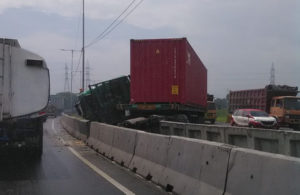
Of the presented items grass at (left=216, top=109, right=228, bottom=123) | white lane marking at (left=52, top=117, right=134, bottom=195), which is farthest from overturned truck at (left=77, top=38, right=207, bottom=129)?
grass at (left=216, top=109, right=228, bottom=123)

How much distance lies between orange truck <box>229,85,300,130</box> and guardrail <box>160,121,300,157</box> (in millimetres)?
13669

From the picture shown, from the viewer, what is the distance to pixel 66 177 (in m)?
9.97

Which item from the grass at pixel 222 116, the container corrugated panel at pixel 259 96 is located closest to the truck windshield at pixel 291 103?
the container corrugated panel at pixel 259 96

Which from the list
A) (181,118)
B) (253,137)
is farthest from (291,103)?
(253,137)

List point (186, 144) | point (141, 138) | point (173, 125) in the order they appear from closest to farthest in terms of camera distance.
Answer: point (186, 144), point (141, 138), point (173, 125)

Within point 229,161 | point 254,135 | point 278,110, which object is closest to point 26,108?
point 254,135

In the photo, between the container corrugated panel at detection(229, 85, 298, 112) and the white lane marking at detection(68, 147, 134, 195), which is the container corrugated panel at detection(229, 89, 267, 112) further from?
the white lane marking at detection(68, 147, 134, 195)

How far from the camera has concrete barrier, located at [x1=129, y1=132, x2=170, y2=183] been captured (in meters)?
9.20

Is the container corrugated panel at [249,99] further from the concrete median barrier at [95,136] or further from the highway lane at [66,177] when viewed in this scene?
the highway lane at [66,177]

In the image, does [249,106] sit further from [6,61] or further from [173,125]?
[6,61]

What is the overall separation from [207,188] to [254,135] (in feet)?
18.5

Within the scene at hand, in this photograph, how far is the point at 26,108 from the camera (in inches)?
465

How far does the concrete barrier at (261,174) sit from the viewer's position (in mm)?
4980

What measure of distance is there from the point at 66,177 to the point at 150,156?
1941 millimetres
